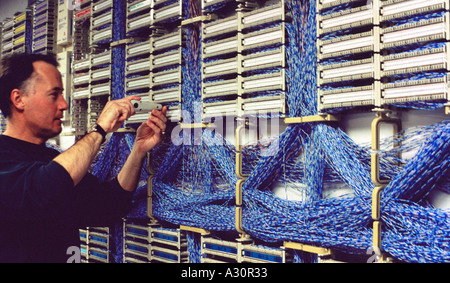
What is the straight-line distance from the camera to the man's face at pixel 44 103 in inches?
80.8

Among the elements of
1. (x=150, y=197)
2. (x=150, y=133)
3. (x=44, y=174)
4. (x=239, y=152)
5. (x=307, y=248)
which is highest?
(x=150, y=133)

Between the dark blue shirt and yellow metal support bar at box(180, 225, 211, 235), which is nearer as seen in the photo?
the dark blue shirt

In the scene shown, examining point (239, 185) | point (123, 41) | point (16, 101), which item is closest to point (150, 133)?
point (239, 185)

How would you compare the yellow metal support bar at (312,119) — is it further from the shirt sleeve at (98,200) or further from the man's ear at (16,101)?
the man's ear at (16,101)

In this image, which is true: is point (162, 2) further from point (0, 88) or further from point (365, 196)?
point (365, 196)

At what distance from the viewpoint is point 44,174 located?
1734 mm

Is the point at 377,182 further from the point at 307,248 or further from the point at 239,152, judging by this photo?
the point at 239,152

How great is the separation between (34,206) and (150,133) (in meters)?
1.01

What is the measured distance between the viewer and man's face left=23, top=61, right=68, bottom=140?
6.73 ft

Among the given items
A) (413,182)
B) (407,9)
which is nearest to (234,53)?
(407,9)

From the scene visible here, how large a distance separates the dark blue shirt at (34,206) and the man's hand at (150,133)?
46 cm

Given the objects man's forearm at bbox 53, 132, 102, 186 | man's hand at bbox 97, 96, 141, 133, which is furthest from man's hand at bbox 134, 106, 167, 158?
man's forearm at bbox 53, 132, 102, 186

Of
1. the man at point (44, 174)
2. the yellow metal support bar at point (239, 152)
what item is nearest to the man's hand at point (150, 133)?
the man at point (44, 174)

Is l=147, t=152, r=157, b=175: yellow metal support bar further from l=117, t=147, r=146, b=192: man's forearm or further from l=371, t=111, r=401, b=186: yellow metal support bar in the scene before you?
l=371, t=111, r=401, b=186: yellow metal support bar
